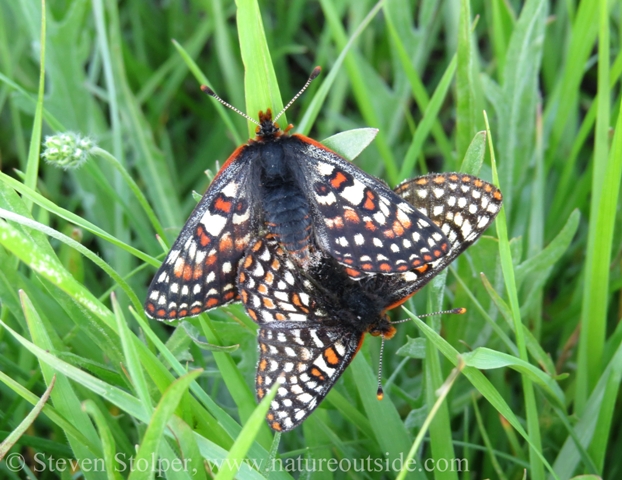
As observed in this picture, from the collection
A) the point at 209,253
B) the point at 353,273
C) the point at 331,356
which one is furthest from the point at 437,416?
the point at 209,253

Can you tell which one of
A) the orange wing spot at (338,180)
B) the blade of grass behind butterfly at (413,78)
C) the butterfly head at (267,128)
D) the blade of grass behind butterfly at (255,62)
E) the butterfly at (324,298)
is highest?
the blade of grass behind butterfly at (413,78)

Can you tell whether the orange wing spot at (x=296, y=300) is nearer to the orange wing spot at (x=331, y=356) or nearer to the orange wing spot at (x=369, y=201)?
the orange wing spot at (x=331, y=356)

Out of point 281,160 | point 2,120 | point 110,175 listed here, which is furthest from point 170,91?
point 281,160

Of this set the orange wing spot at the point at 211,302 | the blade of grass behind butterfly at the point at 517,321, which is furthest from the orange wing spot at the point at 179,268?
the blade of grass behind butterfly at the point at 517,321

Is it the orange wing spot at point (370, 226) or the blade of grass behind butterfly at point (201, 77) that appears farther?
the blade of grass behind butterfly at point (201, 77)

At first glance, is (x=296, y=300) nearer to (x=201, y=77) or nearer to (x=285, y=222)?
(x=285, y=222)

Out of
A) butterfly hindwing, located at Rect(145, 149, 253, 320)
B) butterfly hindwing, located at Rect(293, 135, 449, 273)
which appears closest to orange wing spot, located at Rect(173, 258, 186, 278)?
butterfly hindwing, located at Rect(145, 149, 253, 320)
